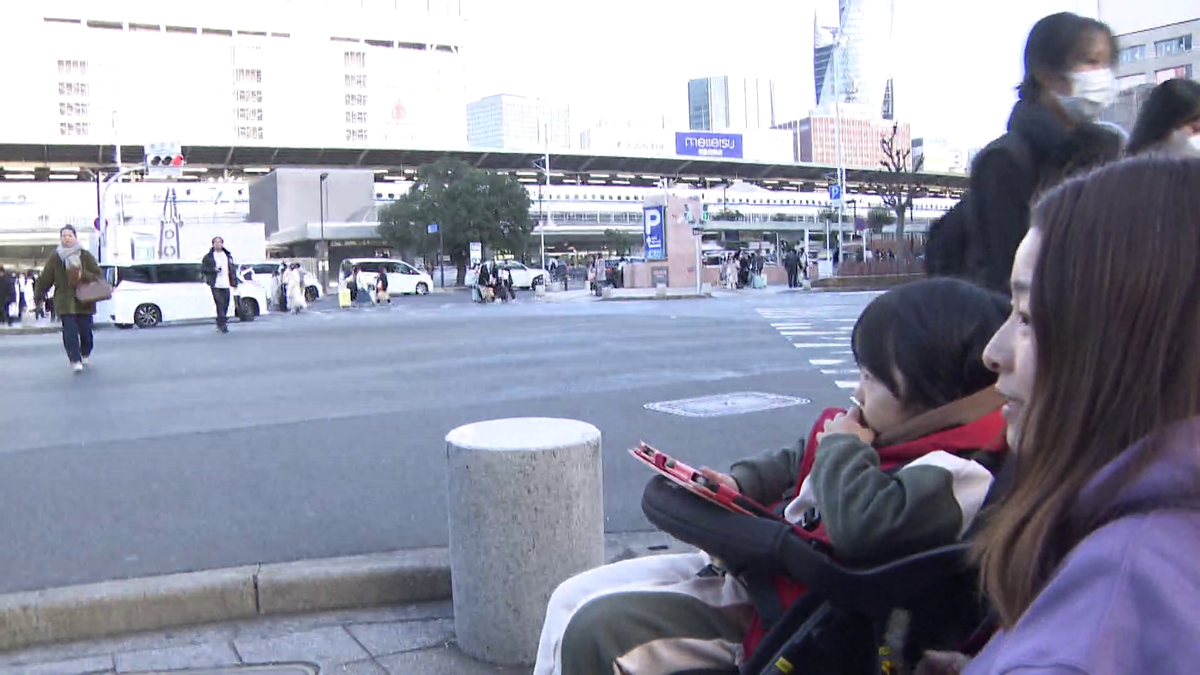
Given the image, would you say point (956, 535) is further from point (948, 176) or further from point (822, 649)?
point (948, 176)

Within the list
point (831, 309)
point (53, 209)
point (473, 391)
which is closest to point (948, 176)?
point (53, 209)

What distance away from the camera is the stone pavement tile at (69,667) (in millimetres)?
3408

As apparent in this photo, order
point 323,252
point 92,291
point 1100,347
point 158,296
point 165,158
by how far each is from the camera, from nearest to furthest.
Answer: point 1100,347, point 92,291, point 158,296, point 165,158, point 323,252

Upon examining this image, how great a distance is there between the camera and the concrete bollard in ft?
11.1

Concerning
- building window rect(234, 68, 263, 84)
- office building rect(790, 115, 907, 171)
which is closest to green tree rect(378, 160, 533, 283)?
building window rect(234, 68, 263, 84)

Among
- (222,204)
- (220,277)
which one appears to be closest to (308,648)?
(220,277)

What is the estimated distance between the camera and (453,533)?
353 centimetres

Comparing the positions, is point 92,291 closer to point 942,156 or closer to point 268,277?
point 268,277

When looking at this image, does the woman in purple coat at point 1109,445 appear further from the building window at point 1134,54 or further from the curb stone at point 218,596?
the curb stone at point 218,596

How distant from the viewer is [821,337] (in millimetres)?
14672

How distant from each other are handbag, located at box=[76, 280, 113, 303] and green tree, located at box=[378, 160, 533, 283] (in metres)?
51.5

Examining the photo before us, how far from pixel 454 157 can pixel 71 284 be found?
259 feet

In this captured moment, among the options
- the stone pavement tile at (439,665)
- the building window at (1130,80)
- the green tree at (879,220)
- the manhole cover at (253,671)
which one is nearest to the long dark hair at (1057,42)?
the building window at (1130,80)

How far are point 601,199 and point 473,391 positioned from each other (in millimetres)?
95551
